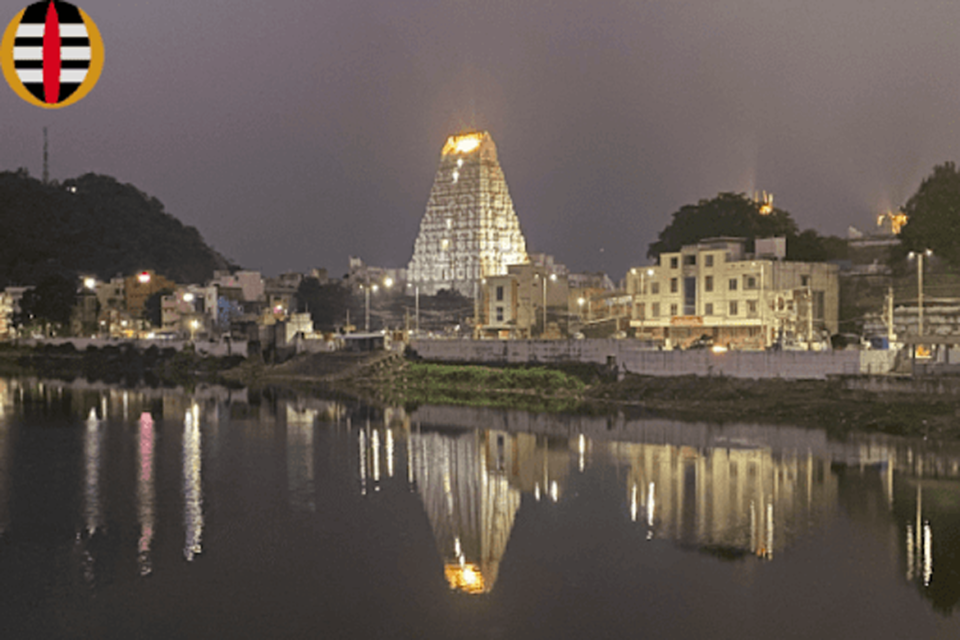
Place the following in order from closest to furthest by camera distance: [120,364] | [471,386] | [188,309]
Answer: [471,386], [120,364], [188,309]

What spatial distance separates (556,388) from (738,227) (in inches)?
1204

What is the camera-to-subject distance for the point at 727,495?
87.4 ft

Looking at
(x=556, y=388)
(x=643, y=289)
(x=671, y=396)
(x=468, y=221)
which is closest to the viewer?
(x=671, y=396)

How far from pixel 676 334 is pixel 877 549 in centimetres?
4580

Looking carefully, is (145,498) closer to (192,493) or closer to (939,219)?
(192,493)

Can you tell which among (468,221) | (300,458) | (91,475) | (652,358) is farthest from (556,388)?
(468,221)

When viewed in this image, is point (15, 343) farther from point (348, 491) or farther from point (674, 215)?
point (348, 491)

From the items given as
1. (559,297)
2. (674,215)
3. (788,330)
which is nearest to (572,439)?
(788,330)

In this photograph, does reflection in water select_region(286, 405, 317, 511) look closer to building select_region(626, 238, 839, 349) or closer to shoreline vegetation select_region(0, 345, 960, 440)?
shoreline vegetation select_region(0, 345, 960, 440)

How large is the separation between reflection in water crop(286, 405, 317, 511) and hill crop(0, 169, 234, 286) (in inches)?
3586

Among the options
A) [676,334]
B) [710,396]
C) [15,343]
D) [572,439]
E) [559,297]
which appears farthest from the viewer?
[15,343]

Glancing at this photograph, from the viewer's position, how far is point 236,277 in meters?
119

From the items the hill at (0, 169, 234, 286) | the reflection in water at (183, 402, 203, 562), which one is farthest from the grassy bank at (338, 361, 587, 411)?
the hill at (0, 169, 234, 286)

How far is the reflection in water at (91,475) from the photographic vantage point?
78.0ft
